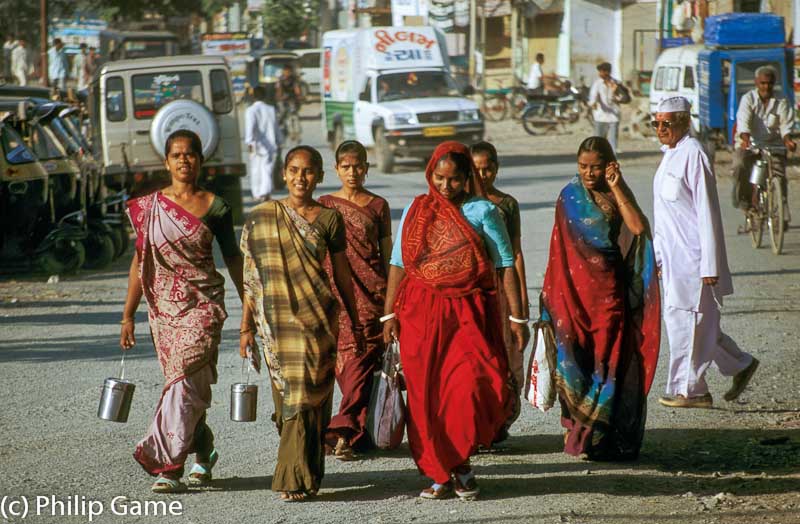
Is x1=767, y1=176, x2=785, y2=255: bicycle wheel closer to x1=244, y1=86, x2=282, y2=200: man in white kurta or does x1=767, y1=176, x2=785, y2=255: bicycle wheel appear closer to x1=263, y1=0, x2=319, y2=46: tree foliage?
x1=244, y1=86, x2=282, y2=200: man in white kurta

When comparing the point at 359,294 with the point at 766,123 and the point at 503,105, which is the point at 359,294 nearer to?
the point at 766,123

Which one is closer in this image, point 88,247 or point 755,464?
point 755,464

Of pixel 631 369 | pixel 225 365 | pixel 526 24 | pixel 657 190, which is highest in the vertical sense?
pixel 526 24

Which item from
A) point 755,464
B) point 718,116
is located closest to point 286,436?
point 755,464

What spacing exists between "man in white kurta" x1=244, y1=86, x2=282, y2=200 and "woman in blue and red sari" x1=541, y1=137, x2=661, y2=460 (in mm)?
12506

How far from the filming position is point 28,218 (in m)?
12.6

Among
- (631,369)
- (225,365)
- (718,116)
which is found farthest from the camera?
(718,116)

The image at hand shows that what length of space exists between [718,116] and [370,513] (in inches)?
744

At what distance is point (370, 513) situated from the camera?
4.96 meters

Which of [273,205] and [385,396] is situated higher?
[273,205]

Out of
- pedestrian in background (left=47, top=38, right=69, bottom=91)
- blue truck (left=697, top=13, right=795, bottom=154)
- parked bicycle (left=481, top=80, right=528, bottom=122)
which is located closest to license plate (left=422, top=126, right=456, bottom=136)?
blue truck (left=697, top=13, right=795, bottom=154)

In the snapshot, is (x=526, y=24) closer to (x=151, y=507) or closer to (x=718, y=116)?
(x=718, y=116)

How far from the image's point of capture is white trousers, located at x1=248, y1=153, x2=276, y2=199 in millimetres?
17938

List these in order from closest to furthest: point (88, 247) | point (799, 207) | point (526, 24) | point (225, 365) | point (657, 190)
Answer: point (657, 190), point (225, 365), point (88, 247), point (799, 207), point (526, 24)
